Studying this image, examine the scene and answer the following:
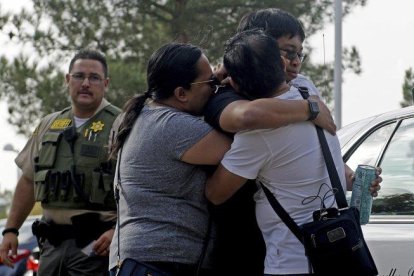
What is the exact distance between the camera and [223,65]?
335 centimetres

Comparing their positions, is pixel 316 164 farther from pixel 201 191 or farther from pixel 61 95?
pixel 61 95

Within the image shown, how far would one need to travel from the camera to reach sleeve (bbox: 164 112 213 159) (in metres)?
3.32

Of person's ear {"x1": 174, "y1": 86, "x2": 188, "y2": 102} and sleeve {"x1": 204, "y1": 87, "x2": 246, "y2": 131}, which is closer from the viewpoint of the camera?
sleeve {"x1": 204, "y1": 87, "x2": 246, "y2": 131}

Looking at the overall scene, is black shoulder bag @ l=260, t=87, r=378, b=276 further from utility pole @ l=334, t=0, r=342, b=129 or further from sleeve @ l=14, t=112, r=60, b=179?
utility pole @ l=334, t=0, r=342, b=129

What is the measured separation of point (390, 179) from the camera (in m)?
4.19

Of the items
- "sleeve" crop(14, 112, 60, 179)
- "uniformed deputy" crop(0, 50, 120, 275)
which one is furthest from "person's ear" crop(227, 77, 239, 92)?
"sleeve" crop(14, 112, 60, 179)

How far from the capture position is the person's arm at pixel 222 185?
3188 mm

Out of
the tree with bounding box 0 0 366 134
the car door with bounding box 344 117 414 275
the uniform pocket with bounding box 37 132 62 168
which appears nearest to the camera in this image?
the car door with bounding box 344 117 414 275

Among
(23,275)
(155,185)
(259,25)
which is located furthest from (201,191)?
(23,275)

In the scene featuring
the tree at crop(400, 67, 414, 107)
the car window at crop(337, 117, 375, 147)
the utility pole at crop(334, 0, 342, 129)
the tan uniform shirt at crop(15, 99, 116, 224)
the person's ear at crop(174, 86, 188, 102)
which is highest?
the person's ear at crop(174, 86, 188, 102)

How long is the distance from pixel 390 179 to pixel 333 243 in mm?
1184

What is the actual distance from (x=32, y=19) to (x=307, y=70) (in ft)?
17.3

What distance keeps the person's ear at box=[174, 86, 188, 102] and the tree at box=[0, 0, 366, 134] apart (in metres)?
13.0

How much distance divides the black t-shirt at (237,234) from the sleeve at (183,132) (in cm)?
4
